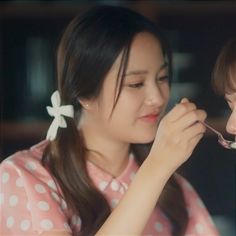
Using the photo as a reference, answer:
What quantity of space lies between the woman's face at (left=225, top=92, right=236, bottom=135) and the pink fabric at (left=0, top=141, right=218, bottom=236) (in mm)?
81

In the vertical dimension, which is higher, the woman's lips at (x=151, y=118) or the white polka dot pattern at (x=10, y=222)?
the woman's lips at (x=151, y=118)

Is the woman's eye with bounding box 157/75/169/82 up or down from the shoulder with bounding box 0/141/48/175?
up

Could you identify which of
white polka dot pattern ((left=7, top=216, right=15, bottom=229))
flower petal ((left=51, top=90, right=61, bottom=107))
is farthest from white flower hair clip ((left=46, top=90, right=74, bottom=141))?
white polka dot pattern ((left=7, top=216, right=15, bottom=229))

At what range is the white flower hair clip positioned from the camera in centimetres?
60

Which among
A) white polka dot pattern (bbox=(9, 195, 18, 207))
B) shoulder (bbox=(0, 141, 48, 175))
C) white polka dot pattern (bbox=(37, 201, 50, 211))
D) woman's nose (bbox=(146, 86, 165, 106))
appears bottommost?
white polka dot pattern (bbox=(9, 195, 18, 207))

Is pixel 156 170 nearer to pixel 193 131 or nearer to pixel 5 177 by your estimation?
pixel 193 131

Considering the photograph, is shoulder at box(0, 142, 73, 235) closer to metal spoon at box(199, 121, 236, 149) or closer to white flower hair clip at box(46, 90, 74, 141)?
white flower hair clip at box(46, 90, 74, 141)

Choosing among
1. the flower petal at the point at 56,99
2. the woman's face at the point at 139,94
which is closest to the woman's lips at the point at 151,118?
the woman's face at the point at 139,94

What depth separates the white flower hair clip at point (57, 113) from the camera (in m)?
0.60

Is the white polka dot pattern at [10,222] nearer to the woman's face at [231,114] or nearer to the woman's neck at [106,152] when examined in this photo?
the woman's neck at [106,152]

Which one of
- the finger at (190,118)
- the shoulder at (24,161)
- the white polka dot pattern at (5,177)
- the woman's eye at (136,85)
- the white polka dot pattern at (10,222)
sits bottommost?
the white polka dot pattern at (10,222)

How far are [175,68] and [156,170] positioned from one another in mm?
158

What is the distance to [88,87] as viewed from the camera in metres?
0.58

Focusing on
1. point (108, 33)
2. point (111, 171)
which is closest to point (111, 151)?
point (111, 171)
